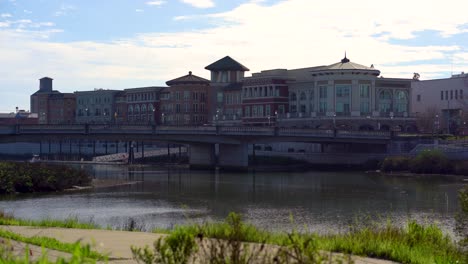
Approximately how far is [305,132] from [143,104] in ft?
254

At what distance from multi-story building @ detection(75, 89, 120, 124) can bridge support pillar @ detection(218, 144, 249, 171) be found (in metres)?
74.4

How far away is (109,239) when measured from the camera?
20.0 metres

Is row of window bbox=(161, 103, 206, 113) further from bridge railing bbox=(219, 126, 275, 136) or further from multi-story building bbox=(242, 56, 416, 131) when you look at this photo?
bridge railing bbox=(219, 126, 275, 136)

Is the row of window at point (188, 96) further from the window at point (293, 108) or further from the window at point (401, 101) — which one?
the window at point (401, 101)

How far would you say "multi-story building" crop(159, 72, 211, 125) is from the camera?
15962 cm

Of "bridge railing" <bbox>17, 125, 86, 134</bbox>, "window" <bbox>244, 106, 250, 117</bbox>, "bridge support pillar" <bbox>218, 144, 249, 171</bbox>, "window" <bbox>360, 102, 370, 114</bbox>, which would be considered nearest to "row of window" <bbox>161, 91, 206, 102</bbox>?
"window" <bbox>244, 106, 250, 117</bbox>

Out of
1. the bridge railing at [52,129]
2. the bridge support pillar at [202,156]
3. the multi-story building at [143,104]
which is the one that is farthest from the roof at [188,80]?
the bridge railing at [52,129]

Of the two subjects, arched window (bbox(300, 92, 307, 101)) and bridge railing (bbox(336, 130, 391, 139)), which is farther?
arched window (bbox(300, 92, 307, 101))

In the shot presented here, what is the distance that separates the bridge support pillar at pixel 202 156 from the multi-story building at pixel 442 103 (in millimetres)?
37104

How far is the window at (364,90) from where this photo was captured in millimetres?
131188

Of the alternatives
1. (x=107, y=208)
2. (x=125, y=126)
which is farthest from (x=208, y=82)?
(x=107, y=208)

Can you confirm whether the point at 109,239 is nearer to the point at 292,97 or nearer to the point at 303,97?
the point at 303,97

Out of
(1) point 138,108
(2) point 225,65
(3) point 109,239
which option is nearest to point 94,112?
(1) point 138,108

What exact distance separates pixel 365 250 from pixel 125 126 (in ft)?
253
